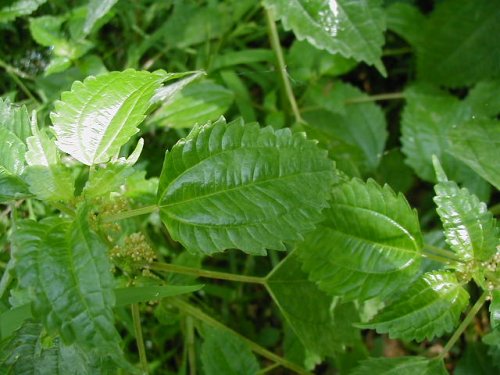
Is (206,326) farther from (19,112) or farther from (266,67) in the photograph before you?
(266,67)

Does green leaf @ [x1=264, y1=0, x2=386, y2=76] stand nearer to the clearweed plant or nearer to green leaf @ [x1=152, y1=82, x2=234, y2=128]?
the clearweed plant

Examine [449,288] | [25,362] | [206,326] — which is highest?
[449,288]

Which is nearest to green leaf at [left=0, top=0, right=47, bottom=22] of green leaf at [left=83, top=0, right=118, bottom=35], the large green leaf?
green leaf at [left=83, top=0, right=118, bottom=35]

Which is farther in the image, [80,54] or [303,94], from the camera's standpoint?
[303,94]

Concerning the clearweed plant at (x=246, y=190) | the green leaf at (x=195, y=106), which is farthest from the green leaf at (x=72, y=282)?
the green leaf at (x=195, y=106)

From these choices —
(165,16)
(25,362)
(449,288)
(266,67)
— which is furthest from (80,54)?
(449,288)

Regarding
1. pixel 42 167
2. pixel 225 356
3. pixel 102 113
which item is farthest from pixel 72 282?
pixel 225 356

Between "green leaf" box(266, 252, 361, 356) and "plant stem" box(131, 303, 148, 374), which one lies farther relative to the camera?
"green leaf" box(266, 252, 361, 356)
